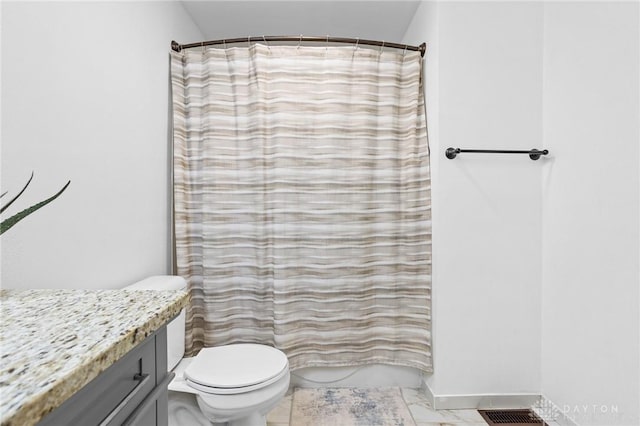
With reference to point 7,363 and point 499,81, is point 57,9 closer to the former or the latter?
point 7,363

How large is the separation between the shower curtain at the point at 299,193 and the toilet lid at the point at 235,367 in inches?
15.3

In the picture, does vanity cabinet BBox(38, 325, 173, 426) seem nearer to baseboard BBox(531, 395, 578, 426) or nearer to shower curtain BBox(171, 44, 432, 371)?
shower curtain BBox(171, 44, 432, 371)

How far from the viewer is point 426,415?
6.26ft

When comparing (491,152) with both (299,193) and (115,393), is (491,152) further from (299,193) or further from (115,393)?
(115,393)

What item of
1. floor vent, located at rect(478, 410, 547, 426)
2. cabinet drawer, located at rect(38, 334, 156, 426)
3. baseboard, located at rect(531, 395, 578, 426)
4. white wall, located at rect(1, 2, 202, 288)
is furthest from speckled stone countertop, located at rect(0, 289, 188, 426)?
baseboard, located at rect(531, 395, 578, 426)

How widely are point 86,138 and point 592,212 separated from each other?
6.79ft

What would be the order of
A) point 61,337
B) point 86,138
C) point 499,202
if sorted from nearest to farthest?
point 61,337, point 86,138, point 499,202

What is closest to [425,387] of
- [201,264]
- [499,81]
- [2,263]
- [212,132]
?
[201,264]

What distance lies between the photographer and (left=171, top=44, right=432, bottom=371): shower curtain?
2062mm

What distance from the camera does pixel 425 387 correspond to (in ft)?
6.93

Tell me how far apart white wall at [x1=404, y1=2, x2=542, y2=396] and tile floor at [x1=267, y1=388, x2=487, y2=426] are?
0.11 m

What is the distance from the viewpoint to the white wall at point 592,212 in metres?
1.41

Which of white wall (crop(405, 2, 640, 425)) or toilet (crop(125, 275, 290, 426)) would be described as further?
white wall (crop(405, 2, 640, 425))

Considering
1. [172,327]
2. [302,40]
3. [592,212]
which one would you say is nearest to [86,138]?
[172,327]
